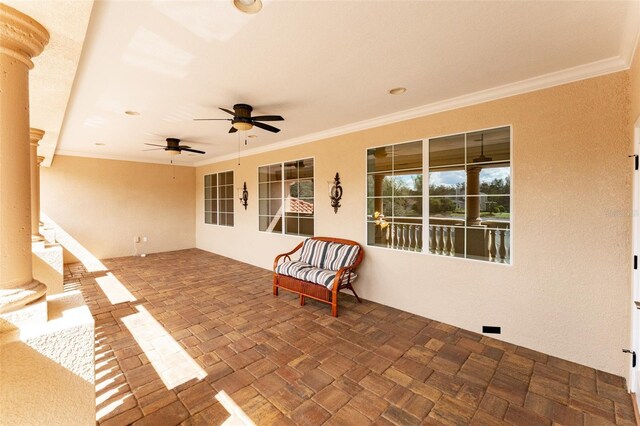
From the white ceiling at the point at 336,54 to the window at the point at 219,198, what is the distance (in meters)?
3.62

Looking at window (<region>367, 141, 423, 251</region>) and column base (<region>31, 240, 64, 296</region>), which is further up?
window (<region>367, 141, 423, 251</region>)

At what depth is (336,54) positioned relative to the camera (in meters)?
2.29

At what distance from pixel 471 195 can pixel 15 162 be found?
3710mm

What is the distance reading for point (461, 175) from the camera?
3.32m

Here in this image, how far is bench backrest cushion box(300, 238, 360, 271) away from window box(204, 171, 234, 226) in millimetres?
3300

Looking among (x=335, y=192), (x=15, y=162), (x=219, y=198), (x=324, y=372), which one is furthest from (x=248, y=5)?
(x=219, y=198)

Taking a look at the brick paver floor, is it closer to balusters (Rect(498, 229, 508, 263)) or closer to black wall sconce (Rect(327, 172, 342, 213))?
balusters (Rect(498, 229, 508, 263))

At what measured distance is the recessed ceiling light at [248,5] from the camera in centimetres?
167

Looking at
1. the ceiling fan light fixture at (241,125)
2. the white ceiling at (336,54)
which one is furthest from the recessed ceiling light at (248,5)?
the ceiling fan light fixture at (241,125)

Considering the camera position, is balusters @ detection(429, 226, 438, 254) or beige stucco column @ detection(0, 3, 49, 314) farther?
balusters @ detection(429, 226, 438, 254)

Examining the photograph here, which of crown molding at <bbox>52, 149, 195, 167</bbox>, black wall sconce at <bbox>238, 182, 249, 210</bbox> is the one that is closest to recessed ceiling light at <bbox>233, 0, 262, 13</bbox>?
black wall sconce at <bbox>238, 182, 249, 210</bbox>

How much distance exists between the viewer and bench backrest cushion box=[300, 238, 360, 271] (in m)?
4.12

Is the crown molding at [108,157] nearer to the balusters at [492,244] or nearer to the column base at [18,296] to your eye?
the column base at [18,296]

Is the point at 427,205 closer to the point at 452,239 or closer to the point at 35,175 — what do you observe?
the point at 452,239
